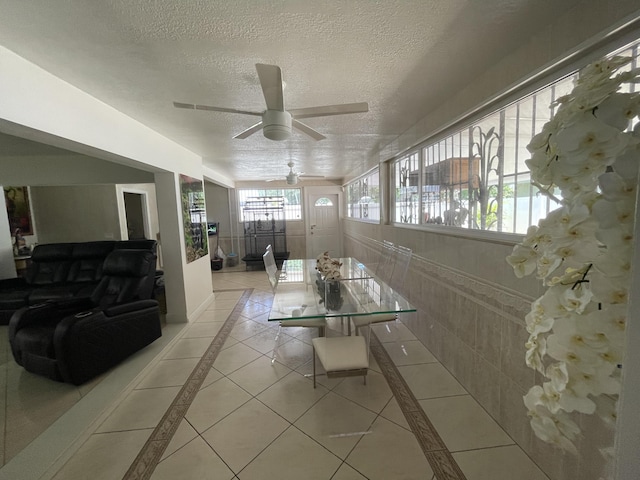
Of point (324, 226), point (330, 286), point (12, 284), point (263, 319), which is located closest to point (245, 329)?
point (263, 319)

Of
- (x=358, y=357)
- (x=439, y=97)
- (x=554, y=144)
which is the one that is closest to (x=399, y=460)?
(x=358, y=357)

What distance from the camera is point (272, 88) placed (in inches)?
54.0

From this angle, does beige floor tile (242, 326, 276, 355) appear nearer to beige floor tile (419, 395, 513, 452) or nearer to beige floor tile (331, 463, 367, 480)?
beige floor tile (331, 463, 367, 480)

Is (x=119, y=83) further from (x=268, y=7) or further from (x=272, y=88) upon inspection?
(x=268, y=7)

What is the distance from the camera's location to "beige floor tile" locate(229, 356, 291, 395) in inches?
85.4

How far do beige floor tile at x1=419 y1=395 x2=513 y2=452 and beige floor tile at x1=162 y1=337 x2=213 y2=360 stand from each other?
2.09 metres

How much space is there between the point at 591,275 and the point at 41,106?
2417 mm

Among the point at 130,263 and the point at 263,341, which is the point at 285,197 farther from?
the point at 263,341

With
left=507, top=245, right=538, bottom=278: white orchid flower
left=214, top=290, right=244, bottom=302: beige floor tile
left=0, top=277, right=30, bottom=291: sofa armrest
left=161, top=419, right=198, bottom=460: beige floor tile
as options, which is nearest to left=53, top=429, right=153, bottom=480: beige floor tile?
left=161, top=419, right=198, bottom=460: beige floor tile

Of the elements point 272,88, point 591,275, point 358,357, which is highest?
point 272,88

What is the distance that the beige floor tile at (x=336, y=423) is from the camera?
1.63m

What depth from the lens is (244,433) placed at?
5.62 ft

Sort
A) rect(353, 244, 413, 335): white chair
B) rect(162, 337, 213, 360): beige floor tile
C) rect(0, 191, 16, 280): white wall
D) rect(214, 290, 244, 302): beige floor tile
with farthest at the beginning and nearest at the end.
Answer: rect(214, 290, 244, 302): beige floor tile < rect(0, 191, 16, 280): white wall < rect(162, 337, 213, 360): beige floor tile < rect(353, 244, 413, 335): white chair

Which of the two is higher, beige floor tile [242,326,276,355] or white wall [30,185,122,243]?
white wall [30,185,122,243]
